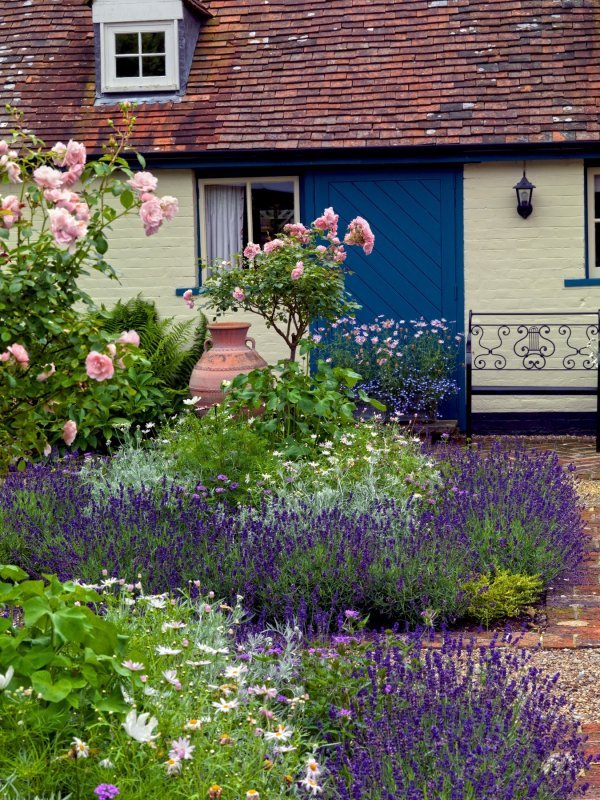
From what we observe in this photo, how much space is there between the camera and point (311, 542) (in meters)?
5.75

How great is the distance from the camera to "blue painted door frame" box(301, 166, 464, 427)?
1231cm

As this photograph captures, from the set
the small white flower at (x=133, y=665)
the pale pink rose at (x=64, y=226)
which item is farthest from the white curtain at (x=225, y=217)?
the small white flower at (x=133, y=665)

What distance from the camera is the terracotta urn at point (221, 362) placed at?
10016mm

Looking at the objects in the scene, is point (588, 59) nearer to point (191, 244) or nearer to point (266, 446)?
point (191, 244)

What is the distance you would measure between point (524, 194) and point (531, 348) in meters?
1.58

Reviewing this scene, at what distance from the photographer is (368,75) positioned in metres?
12.7

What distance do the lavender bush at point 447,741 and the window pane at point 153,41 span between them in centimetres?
1037

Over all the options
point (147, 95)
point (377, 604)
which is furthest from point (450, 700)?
point (147, 95)

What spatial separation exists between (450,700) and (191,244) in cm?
953

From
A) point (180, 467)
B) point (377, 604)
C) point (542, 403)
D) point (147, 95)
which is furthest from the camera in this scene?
point (147, 95)

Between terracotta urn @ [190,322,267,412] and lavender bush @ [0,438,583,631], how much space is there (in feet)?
8.97

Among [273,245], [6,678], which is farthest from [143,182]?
[273,245]

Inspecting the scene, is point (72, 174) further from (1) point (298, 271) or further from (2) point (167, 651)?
(1) point (298, 271)

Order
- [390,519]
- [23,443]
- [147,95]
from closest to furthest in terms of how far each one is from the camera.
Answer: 1. [23,443]
2. [390,519]
3. [147,95]
